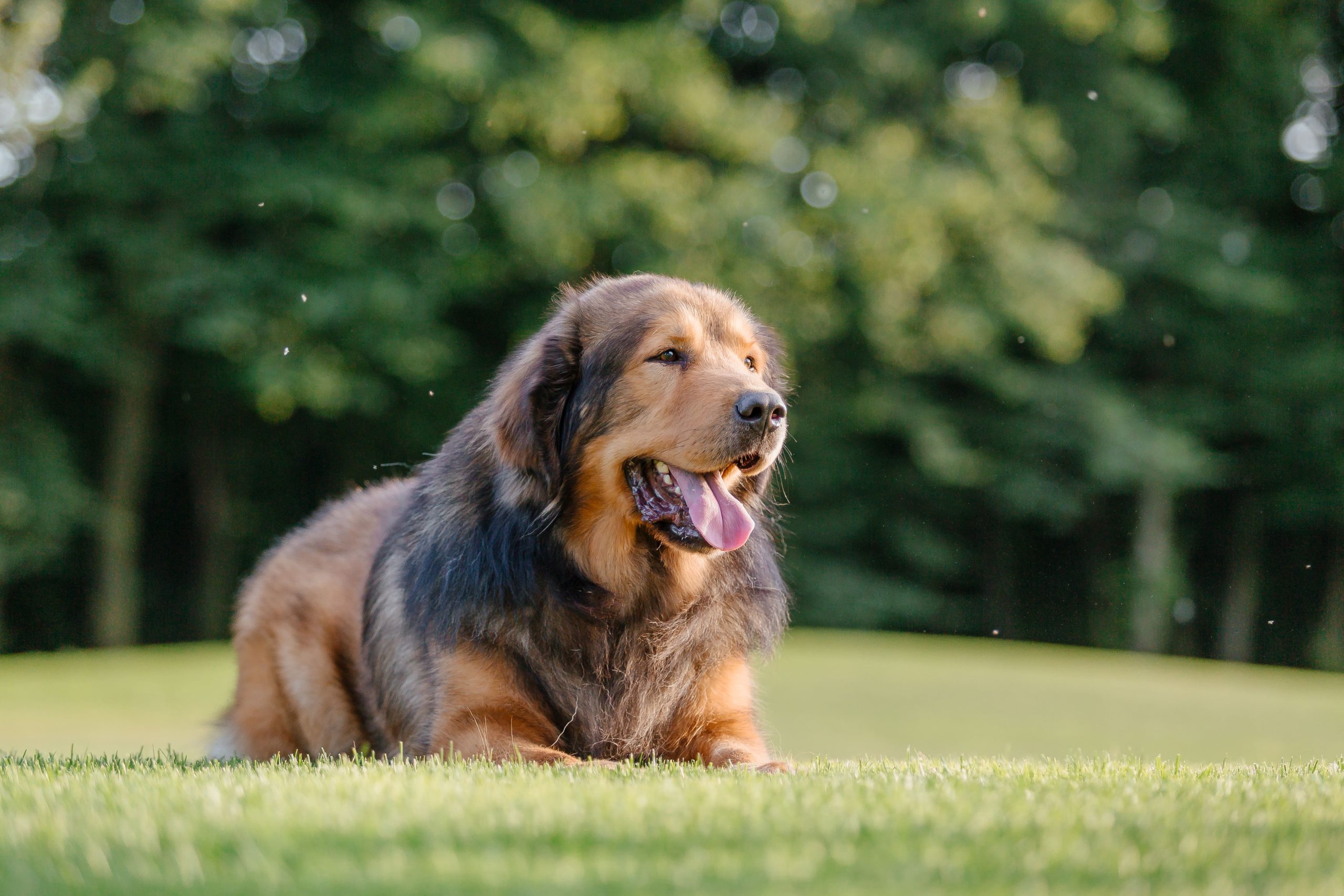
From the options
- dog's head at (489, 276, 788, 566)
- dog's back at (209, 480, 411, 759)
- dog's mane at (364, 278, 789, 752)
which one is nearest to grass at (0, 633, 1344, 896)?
dog's mane at (364, 278, 789, 752)

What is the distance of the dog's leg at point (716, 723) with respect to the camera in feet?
14.8

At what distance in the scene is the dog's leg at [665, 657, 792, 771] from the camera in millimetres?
4523

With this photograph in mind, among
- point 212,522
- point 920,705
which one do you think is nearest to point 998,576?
point 920,705

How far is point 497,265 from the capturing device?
1666 centimetres

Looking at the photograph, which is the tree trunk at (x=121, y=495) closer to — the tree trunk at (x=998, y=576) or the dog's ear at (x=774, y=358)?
the dog's ear at (x=774, y=358)

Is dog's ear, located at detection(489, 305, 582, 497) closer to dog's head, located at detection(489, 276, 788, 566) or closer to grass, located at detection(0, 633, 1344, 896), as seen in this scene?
dog's head, located at detection(489, 276, 788, 566)

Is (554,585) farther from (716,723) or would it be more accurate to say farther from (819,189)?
(819,189)

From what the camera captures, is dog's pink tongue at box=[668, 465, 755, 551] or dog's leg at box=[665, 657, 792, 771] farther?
dog's leg at box=[665, 657, 792, 771]

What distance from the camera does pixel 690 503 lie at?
4.44 m

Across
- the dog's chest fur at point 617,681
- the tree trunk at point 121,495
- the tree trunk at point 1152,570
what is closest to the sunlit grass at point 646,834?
the dog's chest fur at point 617,681

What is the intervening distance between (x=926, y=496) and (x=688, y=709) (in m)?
19.6

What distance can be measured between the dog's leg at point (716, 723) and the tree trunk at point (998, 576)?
2097 centimetres

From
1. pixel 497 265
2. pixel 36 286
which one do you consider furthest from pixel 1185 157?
pixel 36 286

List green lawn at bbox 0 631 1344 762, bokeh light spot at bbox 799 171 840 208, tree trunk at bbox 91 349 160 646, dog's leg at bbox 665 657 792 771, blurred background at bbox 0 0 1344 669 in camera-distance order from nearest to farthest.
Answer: dog's leg at bbox 665 657 792 771 < green lawn at bbox 0 631 1344 762 < blurred background at bbox 0 0 1344 669 < bokeh light spot at bbox 799 171 840 208 < tree trunk at bbox 91 349 160 646
